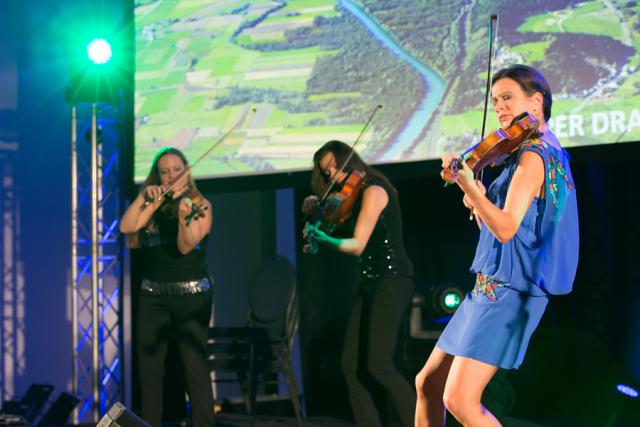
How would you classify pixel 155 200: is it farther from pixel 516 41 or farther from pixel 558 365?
pixel 558 365

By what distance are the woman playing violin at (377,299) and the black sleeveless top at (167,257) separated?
0.56 m

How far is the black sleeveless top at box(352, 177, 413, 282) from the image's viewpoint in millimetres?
3676

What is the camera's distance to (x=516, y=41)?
434 centimetres

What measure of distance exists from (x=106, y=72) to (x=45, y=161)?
3.67ft

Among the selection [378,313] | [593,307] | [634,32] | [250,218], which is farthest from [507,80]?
[250,218]

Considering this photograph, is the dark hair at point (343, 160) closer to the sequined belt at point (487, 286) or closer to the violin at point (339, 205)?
the violin at point (339, 205)

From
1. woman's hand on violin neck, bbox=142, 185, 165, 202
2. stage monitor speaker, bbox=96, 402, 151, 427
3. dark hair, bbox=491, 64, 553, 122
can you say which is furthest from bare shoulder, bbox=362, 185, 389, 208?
stage monitor speaker, bbox=96, 402, 151, 427

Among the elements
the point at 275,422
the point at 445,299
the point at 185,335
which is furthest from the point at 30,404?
the point at 445,299

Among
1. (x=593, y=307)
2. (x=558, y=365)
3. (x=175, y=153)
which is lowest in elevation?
(x=558, y=365)

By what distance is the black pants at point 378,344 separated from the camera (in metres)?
3.56

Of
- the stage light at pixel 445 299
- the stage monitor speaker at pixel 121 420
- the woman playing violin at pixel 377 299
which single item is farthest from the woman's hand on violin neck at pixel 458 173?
the stage light at pixel 445 299

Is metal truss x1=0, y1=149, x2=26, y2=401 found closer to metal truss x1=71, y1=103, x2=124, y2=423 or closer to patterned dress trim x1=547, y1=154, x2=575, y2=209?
metal truss x1=71, y1=103, x2=124, y2=423

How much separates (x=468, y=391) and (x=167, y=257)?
1.89 metres

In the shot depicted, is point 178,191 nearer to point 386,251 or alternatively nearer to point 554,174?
point 386,251
